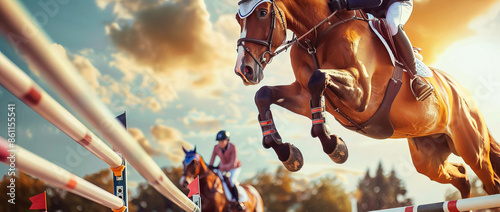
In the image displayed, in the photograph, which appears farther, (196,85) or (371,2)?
(196,85)

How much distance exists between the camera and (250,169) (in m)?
8.76

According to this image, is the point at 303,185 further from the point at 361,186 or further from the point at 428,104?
the point at 428,104

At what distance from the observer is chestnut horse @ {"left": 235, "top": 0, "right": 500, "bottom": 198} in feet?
6.63

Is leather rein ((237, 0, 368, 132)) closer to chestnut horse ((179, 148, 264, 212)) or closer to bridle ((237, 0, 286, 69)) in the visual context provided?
bridle ((237, 0, 286, 69))

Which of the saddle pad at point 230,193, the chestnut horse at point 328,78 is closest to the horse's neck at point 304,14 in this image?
the chestnut horse at point 328,78

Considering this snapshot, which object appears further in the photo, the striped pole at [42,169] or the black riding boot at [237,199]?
the black riding boot at [237,199]

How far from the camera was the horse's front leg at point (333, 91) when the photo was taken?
1.94 m

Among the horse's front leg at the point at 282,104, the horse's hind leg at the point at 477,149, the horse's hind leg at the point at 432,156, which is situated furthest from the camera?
the horse's hind leg at the point at 432,156

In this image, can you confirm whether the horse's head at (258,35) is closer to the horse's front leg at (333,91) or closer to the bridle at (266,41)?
the bridle at (266,41)

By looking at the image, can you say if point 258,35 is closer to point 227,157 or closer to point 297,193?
point 227,157

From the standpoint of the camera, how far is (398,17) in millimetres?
2260

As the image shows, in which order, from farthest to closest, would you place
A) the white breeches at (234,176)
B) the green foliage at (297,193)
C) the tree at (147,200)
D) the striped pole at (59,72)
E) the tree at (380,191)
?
1. the green foliage at (297,193)
2. the tree at (380,191)
3. the tree at (147,200)
4. the white breeches at (234,176)
5. the striped pole at (59,72)

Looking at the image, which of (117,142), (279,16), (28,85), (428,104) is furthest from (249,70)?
(28,85)

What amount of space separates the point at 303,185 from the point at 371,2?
7035 mm
